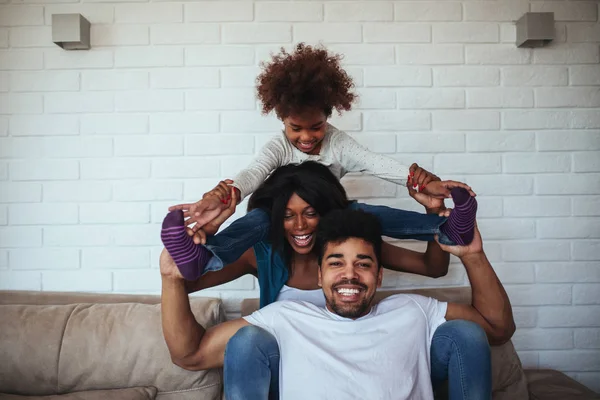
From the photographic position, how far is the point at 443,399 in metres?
1.68

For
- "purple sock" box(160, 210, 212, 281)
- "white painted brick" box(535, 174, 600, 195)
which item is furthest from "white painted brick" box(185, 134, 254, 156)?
"white painted brick" box(535, 174, 600, 195)

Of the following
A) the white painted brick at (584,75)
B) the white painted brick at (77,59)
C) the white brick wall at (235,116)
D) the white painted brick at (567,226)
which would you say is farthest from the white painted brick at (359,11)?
the white painted brick at (567,226)

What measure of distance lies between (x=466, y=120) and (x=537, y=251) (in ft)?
2.43

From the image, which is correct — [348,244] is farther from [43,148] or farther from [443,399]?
[43,148]

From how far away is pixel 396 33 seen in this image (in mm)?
2195

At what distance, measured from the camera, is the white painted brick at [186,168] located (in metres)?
2.18

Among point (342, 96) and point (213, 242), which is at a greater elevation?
point (342, 96)

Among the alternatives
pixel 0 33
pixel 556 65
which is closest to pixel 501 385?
pixel 556 65

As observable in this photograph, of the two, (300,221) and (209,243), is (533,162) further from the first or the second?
(209,243)

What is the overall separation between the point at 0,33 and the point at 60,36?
370 millimetres

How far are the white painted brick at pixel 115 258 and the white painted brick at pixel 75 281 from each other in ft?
0.14

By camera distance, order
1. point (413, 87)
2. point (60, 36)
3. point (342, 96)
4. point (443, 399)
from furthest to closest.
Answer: point (413, 87)
point (60, 36)
point (342, 96)
point (443, 399)

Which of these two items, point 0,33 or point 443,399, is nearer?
point 443,399

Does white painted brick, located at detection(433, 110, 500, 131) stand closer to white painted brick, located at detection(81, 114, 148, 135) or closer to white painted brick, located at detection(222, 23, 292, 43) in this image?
white painted brick, located at detection(222, 23, 292, 43)
